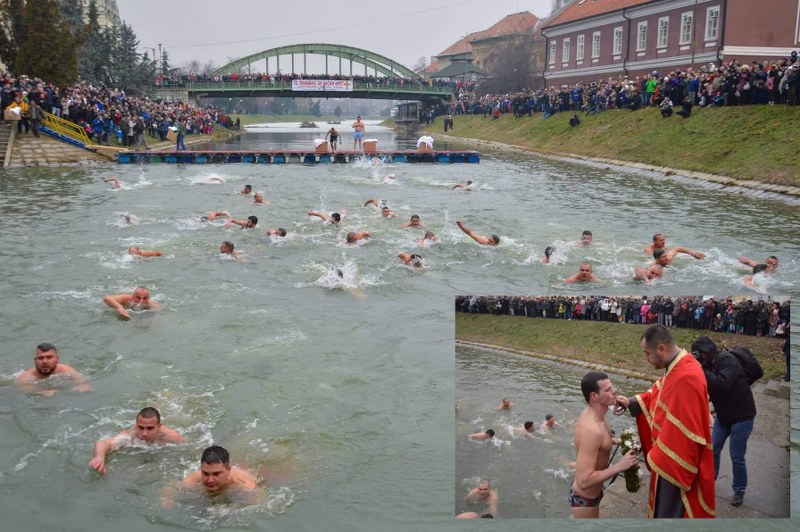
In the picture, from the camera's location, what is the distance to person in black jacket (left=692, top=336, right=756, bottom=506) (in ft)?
16.8

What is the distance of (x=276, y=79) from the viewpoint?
8962 cm

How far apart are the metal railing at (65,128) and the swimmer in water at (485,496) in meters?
37.6

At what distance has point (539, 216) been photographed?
76.3 feet

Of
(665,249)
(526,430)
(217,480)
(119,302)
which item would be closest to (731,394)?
(526,430)

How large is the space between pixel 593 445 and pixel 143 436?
18.5 ft

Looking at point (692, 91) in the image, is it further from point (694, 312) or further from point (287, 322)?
point (694, 312)

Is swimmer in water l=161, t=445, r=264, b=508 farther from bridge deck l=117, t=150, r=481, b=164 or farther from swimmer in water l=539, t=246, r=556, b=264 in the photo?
bridge deck l=117, t=150, r=481, b=164

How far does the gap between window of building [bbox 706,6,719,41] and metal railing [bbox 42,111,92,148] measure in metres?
35.7

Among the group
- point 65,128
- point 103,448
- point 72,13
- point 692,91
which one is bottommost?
point 103,448

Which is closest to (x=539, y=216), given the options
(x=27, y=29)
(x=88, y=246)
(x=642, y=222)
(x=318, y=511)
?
(x=642, y=222)

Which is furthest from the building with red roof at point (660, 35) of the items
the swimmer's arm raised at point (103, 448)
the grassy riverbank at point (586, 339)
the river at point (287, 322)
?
the swimmer's arm raised at point (103, 448)

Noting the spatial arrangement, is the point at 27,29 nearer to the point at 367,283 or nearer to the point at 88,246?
the point at 88,246

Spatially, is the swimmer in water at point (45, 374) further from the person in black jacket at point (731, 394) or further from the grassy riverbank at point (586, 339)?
the person in black jacket at point (731, 394)

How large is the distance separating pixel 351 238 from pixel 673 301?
14.2 metres
